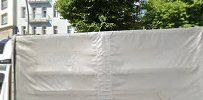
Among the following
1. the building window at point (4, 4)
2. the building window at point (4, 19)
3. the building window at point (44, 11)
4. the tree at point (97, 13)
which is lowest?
the tree at point (97, 13)

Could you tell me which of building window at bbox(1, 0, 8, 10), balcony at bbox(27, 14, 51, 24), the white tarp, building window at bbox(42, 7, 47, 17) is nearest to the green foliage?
the white tarp

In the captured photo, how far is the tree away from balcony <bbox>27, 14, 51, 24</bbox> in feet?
113

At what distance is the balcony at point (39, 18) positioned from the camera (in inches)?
2205

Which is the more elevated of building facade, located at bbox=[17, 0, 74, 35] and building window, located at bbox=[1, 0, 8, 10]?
building window, located at bbox=[1, 0, 8, 10]

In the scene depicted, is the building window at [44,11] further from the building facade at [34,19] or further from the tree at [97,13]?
the tree at [97,13]

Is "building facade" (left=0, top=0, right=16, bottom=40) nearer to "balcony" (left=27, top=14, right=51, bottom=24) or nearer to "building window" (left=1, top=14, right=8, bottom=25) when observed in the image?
"building window" (left=1, top=14, right=8, bottom=25)

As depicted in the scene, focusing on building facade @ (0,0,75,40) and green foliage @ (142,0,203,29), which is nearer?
green foliage @ (142,0,203,29)

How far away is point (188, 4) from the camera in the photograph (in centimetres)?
3116

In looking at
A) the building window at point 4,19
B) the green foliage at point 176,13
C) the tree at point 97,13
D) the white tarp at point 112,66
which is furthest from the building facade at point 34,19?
the white tarp at point 112,66

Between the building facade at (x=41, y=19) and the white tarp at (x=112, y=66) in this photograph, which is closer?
the white tarp at (x=112, y=66)

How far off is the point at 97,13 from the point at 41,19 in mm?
35450

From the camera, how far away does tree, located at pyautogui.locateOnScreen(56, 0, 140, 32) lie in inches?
831

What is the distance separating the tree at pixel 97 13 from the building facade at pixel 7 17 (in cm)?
3510

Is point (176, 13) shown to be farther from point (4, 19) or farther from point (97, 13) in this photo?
point (4, 19)
